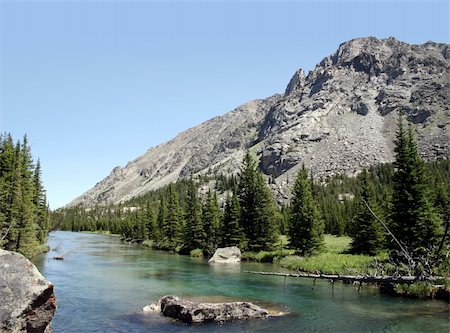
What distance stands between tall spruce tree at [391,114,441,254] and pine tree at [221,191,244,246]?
3227 centimetres

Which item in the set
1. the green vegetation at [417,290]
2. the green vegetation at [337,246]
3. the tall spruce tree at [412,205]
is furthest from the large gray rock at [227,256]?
the green vegetation at [417,290]

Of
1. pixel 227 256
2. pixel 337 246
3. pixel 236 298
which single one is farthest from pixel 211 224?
pixel 236 298

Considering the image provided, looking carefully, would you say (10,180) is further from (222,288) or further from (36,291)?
(36,291)

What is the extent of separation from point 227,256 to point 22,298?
45507 millimetres

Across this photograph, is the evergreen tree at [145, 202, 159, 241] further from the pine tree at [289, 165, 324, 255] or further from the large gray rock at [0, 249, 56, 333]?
the large gray rock at [0, 249, 56, 333]

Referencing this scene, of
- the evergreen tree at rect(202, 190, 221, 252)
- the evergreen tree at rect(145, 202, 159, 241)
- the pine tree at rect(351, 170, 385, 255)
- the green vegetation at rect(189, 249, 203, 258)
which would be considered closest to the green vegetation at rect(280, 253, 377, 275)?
the pine tree at rect(351, 170, 385, 255)

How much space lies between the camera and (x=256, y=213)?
229ft

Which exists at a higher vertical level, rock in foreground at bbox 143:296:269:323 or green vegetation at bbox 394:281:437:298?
green vegetation at bbox 394:281:437:298

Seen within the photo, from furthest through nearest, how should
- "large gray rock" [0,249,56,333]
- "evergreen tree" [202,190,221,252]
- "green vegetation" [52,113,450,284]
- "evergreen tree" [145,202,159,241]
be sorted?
"evergreen tree" [145,202,159,241], "evergreen tree" [202,190,221,252], "green vegetation" [52,113,450,284], "large gray rock" [0,249,56,333]

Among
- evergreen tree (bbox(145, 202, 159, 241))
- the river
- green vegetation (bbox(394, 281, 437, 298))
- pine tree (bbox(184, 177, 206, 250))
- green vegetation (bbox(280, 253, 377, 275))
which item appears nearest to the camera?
the river

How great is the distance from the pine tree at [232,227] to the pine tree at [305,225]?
1152cm

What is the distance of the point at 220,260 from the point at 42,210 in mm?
Answer: 50132

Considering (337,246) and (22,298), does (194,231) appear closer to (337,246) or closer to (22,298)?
(337,246)

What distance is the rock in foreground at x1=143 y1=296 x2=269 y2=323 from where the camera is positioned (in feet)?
74.2
